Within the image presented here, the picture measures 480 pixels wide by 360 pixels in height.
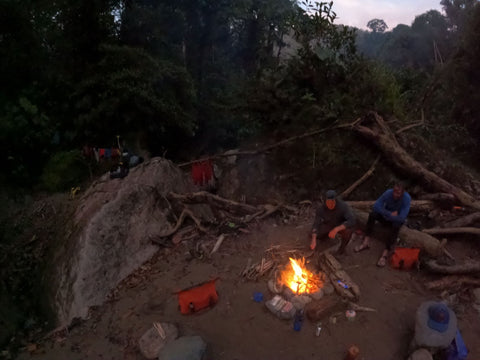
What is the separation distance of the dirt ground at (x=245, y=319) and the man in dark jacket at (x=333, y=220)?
0.63 m

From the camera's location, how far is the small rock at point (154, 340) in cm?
448

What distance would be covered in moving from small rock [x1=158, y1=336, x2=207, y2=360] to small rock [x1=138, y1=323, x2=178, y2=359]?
7.0 inches

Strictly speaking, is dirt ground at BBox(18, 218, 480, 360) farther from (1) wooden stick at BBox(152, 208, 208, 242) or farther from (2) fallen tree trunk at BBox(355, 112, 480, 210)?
(2) fallen tree trunk at BBox(355, 112, 480, 210)

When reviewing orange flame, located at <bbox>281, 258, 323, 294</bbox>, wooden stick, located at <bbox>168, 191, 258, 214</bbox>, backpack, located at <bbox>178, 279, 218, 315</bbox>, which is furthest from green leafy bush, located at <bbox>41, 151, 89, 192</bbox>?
orange flame, located at <bbox>281, 258, 323, 294</bbox>

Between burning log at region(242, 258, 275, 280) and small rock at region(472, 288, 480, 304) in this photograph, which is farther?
burning log at region(242, 258, 275, 280)

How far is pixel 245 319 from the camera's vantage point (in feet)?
16.3

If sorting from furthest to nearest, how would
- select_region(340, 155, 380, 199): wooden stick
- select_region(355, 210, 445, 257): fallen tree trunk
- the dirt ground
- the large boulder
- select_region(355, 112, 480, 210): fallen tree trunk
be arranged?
1. select_region(340, 155, 380, 199): wooden stick
2. select_region(355, 112, 480, 210): fallen tree trunk
3. the large boulder
4. select_region(355, 210, 445, 257): fallen tree trunk
5. the dirt ground

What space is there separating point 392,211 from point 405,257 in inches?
34.3

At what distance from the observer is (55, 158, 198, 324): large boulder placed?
6031mm

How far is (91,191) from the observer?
808 cm

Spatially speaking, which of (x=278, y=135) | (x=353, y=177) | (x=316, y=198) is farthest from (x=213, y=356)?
(x=278, y=135)

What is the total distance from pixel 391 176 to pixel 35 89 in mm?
12735

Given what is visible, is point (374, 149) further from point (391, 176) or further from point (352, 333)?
point (352, 333)

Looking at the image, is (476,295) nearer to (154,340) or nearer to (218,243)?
(218,243)
